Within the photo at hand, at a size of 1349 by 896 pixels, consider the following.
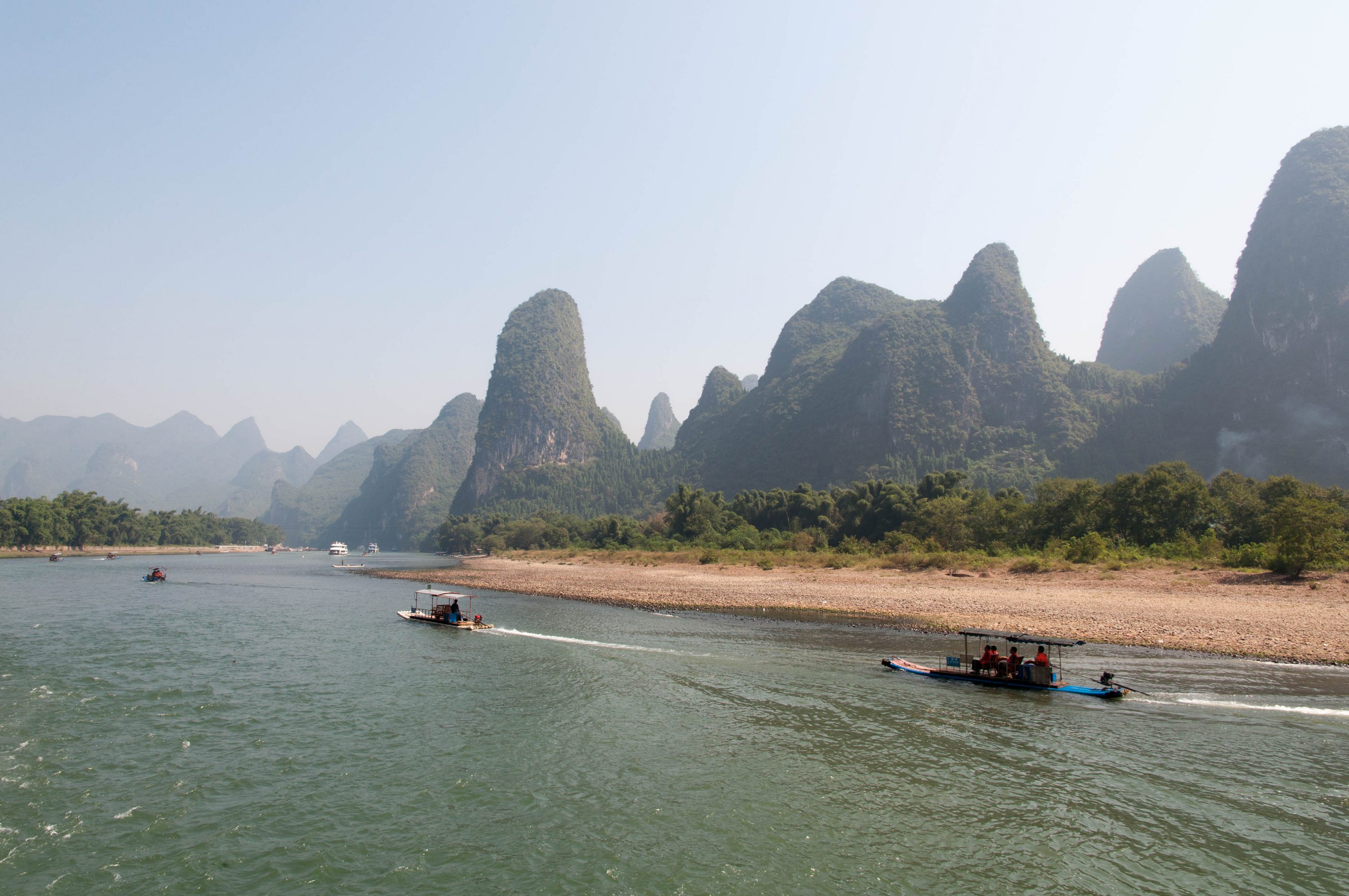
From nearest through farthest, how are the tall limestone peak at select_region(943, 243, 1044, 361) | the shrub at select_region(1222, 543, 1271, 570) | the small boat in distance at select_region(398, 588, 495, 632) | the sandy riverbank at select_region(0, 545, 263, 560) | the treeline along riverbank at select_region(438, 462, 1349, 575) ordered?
1. the small boat in distance at select_region(398, 588, 495, 632)
2. the shrub at select_region(1222, 543, 1271, 570)
3. the treeline along riverbank at select_region(438, 462, 1349, 575)
4. the sandy riverbank at select_region(0, 545, 263, 560)
5. the tall limestone peak at select_region(943, 243, 1044, 361)

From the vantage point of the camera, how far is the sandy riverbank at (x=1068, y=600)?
23250 mm

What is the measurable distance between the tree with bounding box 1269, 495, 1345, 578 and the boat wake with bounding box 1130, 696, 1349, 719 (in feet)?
65.4

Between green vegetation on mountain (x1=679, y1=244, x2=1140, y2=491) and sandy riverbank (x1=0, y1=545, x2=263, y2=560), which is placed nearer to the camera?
sandy riverbank (x1=0, y1=545, x2=263, y2=560)

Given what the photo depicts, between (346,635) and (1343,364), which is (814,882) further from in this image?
(1343,364)

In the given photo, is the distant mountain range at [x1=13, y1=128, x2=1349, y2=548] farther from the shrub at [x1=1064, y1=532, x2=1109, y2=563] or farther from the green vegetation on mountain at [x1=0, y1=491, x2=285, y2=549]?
the shrub at [x1=1064, y1=532, x2=1109, y2=563]

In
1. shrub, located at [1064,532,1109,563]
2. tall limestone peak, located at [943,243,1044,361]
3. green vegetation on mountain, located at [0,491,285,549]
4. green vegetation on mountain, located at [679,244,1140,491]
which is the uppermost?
tall limestone peak, located at [943,243,1044,361]

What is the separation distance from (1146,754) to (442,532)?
149795 millimetres

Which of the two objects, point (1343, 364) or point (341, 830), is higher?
point (1343, 364)

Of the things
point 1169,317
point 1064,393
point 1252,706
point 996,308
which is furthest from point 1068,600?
point 1169,317

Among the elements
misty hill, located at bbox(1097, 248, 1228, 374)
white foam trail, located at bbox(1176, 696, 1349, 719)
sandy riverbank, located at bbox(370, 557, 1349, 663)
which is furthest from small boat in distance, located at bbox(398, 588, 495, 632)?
misty hill, located at bbox(1097, 248, 1228, 374)

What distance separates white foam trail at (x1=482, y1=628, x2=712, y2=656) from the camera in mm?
23984

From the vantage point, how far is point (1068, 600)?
30.8 metres

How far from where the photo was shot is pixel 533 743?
1446 cm

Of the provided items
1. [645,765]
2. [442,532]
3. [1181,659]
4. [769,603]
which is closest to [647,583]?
[769,603]
